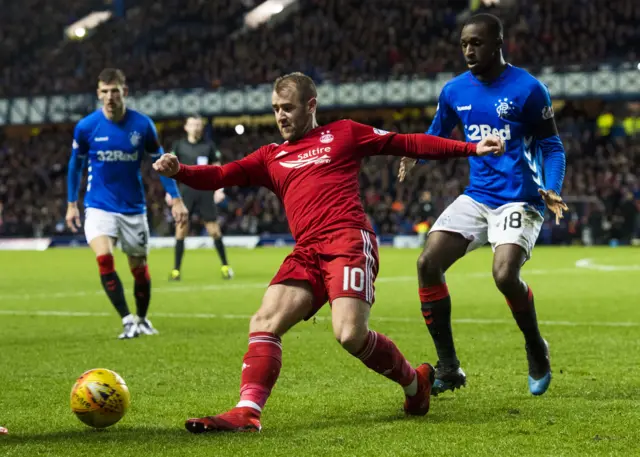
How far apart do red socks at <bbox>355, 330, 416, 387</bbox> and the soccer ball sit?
45.0 inches

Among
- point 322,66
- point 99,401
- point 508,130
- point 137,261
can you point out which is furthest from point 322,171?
point 322,66

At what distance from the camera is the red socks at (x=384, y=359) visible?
17.3ft

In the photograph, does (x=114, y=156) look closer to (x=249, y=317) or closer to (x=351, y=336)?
(x=249, y=317)

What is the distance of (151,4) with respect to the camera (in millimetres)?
46344

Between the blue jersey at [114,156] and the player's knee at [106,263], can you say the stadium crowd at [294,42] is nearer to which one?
the blue jersey at [114,156]

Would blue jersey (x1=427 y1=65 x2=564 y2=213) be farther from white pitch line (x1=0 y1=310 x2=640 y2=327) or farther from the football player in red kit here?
white pitch line (x1=0 y1=310 x2=640 y2=327)

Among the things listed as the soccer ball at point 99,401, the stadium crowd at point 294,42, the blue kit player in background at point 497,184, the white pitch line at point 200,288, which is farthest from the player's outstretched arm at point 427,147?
the stadium crowd at point 294,42

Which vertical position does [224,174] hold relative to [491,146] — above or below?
below

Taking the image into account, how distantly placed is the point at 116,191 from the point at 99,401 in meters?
4.87

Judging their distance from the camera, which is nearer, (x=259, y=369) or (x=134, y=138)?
(x=259, y=369)

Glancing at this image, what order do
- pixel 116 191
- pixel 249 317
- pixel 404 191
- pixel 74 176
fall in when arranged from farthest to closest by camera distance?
pixel 404 191
pixel 249 317
pixel 74 176
pixel 116 191

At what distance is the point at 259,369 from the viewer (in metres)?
5.11

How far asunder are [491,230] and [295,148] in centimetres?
146

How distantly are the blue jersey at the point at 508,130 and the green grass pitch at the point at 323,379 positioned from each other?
45.1 inches
